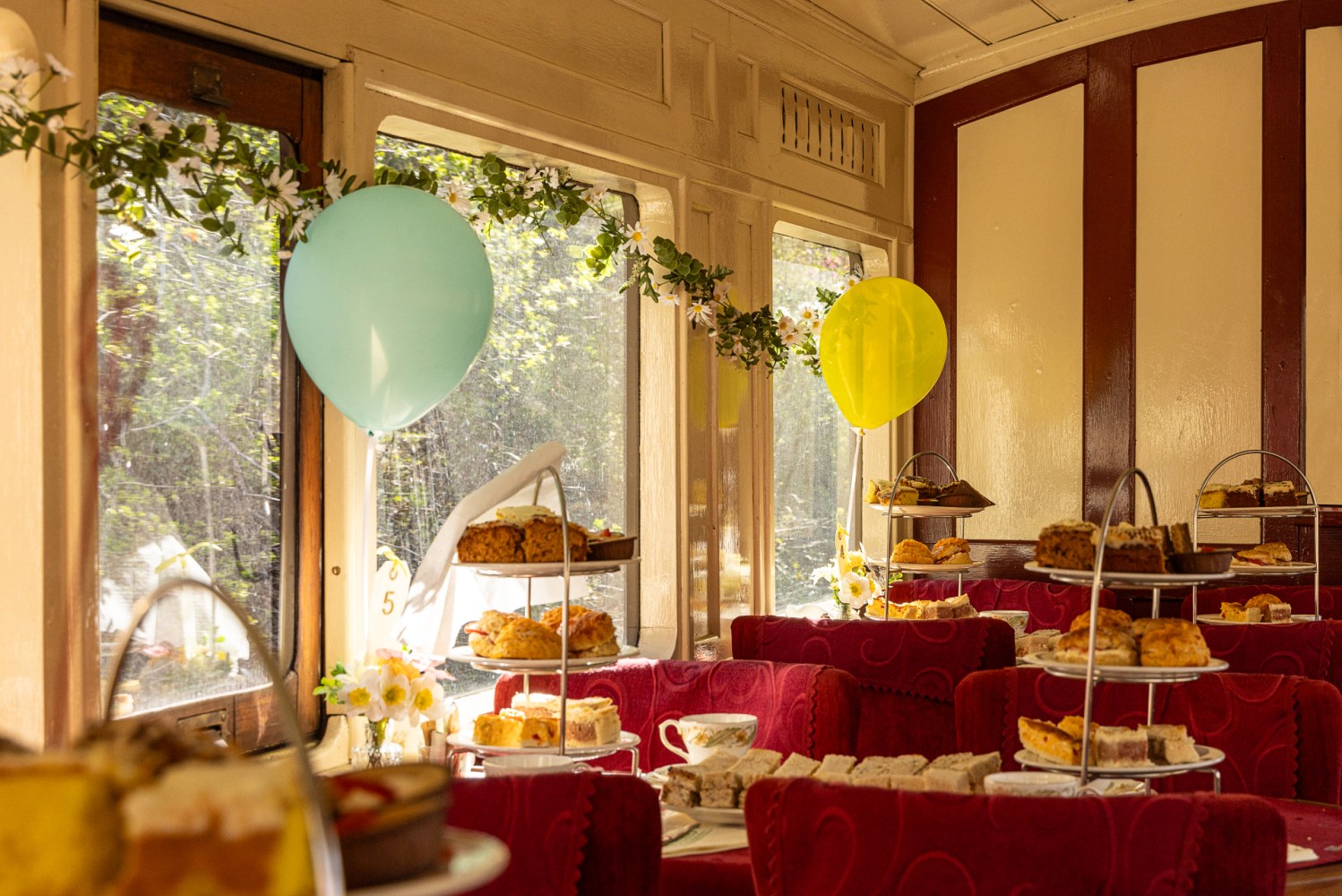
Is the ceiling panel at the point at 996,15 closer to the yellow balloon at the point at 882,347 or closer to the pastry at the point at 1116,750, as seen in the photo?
the yellow balloon at the point at 882,347

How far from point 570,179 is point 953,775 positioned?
2251 millimetres

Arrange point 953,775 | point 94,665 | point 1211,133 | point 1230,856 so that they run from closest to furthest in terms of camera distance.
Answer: point 1230,856, point 953,775, point 94,665, point 1211,133

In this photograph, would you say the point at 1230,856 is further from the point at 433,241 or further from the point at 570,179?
the point at 570,179

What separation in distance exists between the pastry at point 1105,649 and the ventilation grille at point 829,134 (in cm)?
291

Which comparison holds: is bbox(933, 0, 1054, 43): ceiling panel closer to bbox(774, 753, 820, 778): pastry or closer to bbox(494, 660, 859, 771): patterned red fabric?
bbox(494, 660, 859, 771): patterned red fabric

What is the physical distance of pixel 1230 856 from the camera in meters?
1.55

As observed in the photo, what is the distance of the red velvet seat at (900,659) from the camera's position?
3.42 m

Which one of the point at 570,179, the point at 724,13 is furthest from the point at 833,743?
the point at 724,13

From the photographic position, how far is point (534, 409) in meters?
3.68

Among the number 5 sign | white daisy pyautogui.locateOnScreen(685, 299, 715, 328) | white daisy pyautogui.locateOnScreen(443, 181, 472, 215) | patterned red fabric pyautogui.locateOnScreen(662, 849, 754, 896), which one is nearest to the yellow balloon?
white daisy pyautogui.locateOnScreen(685, 299, 715, 328)

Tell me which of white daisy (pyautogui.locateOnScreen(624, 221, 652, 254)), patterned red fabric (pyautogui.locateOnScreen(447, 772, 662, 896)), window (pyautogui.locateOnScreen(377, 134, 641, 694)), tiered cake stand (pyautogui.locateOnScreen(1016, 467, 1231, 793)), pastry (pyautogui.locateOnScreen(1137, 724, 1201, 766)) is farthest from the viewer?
white daisy (pyautogui.locateOnScreen(624, 221, 652, 254))

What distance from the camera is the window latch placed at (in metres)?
2.60

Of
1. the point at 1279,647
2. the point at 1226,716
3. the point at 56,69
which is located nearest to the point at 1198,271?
the point at 1279,647

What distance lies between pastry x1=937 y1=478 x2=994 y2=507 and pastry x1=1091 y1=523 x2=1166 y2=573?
181 cm
